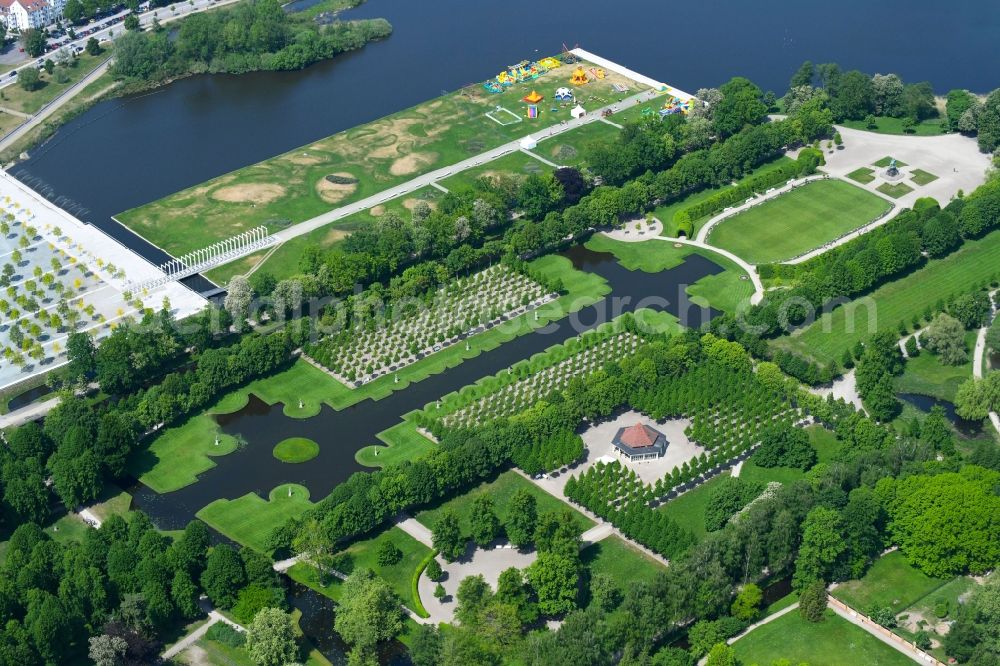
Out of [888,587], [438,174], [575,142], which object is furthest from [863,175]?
[888,587]

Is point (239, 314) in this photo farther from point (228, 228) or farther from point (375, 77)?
point (375, 77)

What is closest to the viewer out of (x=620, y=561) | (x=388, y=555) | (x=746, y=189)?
(x=388, y=555)

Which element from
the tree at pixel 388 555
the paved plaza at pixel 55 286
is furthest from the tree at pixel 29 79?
Result: the tree at pixel 388 555

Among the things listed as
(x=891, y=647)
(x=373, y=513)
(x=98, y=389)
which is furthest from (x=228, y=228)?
(x=891, y=647)

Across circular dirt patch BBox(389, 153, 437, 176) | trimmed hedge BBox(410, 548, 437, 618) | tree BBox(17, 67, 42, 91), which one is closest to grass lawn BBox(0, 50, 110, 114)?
tree BBox(17, 67, 42, 91)

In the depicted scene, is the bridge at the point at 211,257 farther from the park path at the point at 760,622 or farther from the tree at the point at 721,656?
the tree at the point at 721,656

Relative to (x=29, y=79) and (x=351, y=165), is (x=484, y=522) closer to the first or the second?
(x=351, y=165)
